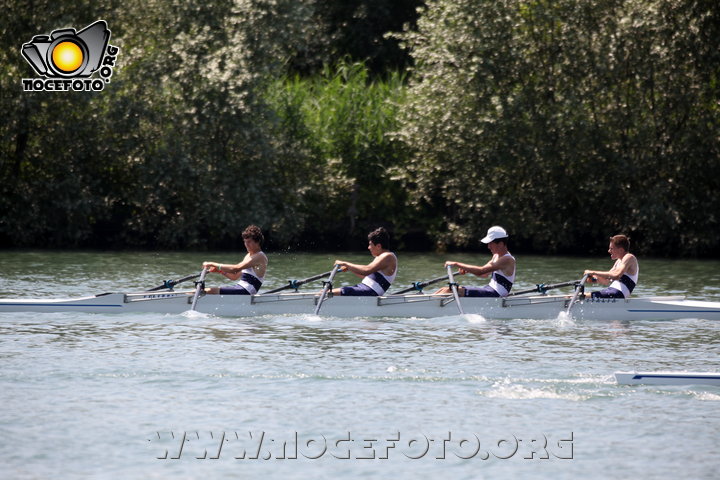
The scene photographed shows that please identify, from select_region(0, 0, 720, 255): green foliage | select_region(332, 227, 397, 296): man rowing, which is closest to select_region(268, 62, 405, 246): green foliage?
select_region(0, 0, 720, 255): green foliage

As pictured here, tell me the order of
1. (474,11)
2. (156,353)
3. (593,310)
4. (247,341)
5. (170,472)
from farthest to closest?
(474,11), (593,310), (247,341), (156,353), (170,472)

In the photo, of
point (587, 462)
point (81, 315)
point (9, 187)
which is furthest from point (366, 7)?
point (587, 462)

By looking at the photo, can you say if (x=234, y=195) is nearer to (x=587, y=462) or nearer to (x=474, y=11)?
(x=474, y=11)

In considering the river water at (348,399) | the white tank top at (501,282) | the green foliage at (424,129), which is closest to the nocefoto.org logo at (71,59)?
the green foliage at (424,129)

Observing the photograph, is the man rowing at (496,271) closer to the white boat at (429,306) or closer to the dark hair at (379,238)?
the white boat at (429,306)

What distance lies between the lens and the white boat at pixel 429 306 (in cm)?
1850

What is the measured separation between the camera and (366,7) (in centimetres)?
4975

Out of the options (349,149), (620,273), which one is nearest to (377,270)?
(620,273)

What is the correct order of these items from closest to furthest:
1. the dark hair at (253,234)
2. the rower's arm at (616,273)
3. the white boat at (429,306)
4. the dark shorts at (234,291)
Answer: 1. the rower's arm at (616,273)
2. the white boat at (429,306)
3. the dark hair at (253,234)
4. the dark shorts at (234,291)

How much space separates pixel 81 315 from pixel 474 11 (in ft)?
64.8

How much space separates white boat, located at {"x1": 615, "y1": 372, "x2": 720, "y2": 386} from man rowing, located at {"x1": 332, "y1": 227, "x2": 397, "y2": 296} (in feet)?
21.4

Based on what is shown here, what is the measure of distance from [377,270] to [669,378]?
692 centimetres

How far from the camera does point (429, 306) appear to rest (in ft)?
61.1

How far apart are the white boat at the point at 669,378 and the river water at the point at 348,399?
113mm
